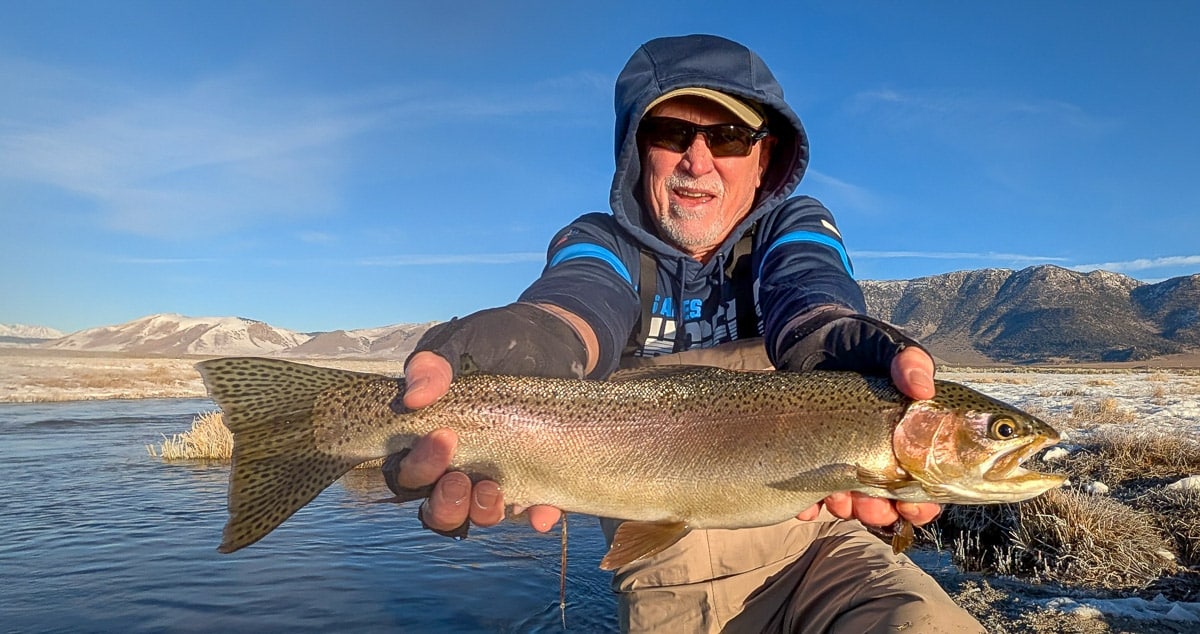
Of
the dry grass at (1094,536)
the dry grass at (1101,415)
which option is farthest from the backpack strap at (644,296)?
the dry grass at (1101,415)

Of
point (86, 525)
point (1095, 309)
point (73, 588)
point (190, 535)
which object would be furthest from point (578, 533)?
point (1095, 309)

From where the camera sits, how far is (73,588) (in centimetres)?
762

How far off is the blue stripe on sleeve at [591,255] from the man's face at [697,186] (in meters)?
0.43

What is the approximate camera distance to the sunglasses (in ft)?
14.0

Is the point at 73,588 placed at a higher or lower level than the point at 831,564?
lower

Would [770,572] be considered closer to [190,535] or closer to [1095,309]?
[190,535]

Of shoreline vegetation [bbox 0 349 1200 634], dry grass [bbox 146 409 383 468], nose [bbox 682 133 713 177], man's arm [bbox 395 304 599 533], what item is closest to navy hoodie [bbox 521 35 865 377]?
nose [bbox 682 133 713 177]

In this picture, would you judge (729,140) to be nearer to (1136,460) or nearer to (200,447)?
(1136,460)

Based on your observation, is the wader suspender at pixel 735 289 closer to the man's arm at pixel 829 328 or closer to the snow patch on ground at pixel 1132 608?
the man's arm at pixel 829 328

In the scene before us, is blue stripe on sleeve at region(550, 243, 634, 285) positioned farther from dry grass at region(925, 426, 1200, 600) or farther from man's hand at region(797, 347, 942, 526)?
dry grass at region(925, 426, 1200, 600)

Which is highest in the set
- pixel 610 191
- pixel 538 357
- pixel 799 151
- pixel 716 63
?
pixel 716 63

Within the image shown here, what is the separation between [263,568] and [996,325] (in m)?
162

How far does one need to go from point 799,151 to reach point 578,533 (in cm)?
756

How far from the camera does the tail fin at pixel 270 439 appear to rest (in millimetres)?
2975
